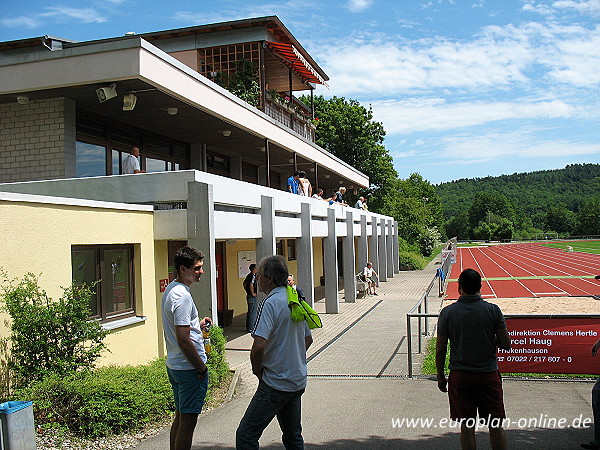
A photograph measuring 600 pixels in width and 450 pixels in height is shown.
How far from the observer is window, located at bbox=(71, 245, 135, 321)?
350 inches

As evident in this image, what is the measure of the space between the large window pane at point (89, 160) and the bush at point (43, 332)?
20.0 feet

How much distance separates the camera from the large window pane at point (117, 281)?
9.46 metres

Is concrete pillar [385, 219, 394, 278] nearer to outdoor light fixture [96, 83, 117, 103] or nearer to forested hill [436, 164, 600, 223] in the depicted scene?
outdoor light fixture [96, 83, 117, 103]

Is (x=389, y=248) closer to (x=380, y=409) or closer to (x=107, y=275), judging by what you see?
(x=107, y=275)

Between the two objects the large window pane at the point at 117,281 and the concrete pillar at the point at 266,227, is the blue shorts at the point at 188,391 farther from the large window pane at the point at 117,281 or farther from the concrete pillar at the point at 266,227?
the concrete pillar at the point at 266,227

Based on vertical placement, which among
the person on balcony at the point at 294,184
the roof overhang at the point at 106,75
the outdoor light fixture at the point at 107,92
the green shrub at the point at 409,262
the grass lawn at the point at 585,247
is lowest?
the grass lawn at the point at 585,247

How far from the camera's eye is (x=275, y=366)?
13.7 ft

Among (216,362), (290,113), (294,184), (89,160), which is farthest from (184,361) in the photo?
(290,113)

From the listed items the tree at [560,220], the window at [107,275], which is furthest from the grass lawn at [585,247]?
the window at [107,275]

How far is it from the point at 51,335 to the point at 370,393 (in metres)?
4.21

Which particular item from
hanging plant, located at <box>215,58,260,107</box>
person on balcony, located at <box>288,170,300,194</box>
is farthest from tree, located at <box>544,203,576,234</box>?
person on balcony, located at <box>288,170,300,194</box>

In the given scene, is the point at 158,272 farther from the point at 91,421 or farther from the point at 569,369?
the point at 569,369

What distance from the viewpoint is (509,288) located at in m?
30.8

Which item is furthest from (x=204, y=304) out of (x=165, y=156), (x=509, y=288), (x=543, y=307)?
(x=509, y=288)
